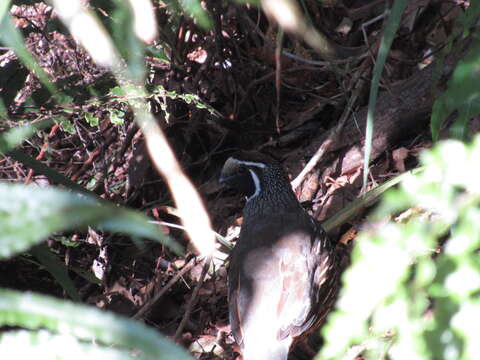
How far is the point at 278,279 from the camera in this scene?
3.75 metres

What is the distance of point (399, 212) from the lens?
4.12 metres

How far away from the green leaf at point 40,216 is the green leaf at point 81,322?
0.07m

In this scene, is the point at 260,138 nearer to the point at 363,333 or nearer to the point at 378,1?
the point at 378,1

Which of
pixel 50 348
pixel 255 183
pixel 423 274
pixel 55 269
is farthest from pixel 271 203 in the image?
pixel 50 348

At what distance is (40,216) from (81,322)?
0.14 metres

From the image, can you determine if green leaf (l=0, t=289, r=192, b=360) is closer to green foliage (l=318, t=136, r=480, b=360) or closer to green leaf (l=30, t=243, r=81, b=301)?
green foliage (l=318, t=136, r=480, b=360)

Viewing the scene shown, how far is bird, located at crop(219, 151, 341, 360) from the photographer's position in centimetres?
360

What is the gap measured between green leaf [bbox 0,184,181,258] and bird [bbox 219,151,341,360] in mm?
2757

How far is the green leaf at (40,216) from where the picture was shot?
0.87m

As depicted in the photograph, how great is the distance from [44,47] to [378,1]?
220 cm

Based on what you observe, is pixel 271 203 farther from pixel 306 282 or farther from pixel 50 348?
pixel 50 348

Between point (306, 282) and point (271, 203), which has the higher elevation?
point (271, 203)

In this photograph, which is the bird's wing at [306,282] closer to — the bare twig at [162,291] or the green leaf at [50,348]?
the bare twig at [162,291]

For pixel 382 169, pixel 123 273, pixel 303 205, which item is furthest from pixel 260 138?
pixel 123 273
